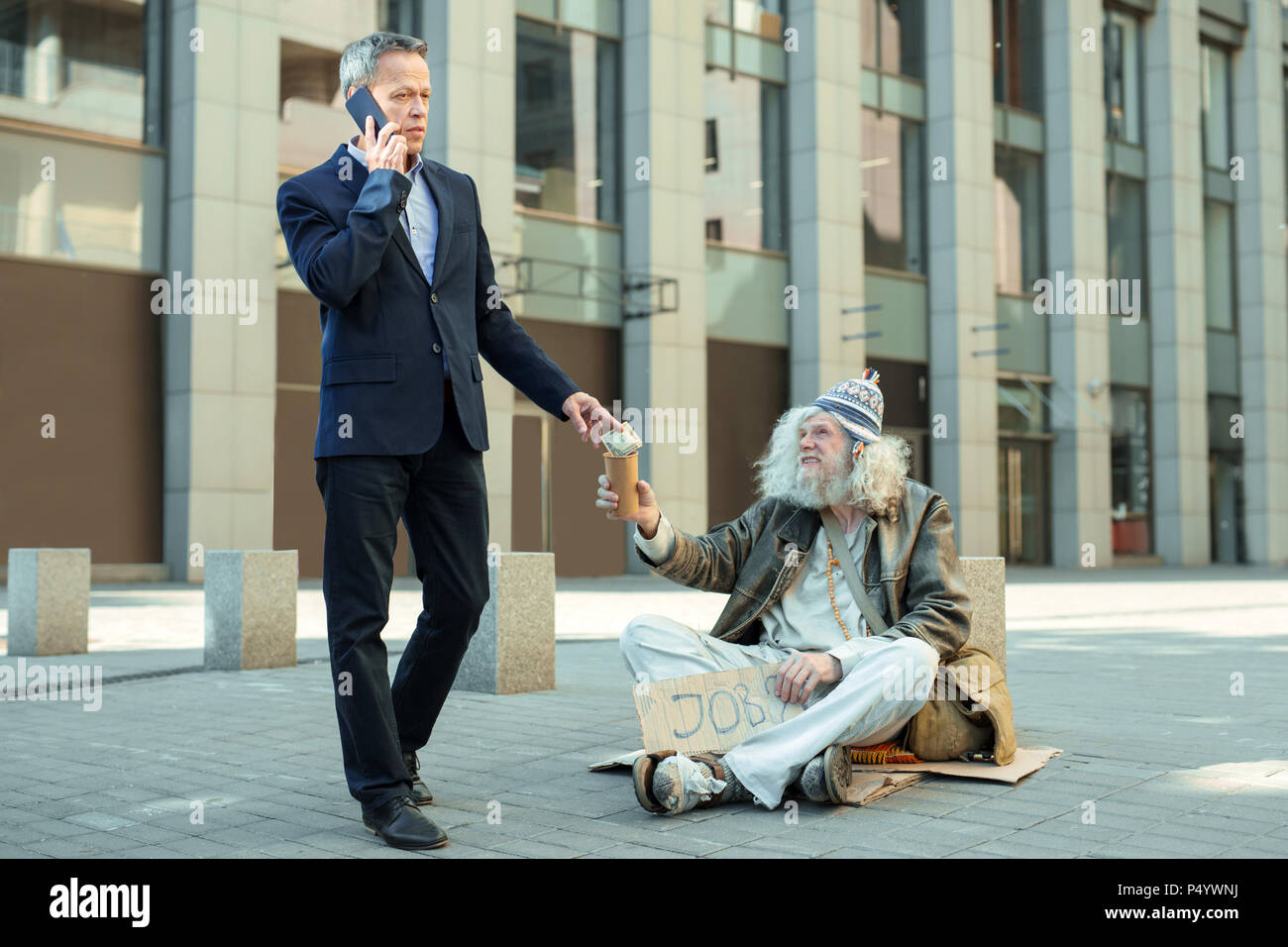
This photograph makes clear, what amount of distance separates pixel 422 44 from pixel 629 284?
57.7ft

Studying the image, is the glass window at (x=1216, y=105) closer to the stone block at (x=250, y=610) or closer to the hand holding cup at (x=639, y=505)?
the stone block at (x=250, y=610)

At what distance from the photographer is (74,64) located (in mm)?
17234

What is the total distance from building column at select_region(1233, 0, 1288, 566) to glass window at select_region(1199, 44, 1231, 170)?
218 millimetres

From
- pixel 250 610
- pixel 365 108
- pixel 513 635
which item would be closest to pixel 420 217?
pixel 365 108

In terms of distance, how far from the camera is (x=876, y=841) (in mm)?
3699

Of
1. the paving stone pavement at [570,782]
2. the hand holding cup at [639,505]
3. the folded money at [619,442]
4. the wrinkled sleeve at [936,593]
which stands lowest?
the paving stone pavement at [570,782]

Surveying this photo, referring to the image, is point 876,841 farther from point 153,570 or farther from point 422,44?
point 153,570

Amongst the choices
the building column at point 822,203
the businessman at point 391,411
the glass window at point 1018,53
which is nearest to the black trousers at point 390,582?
the businessman at point 391,411

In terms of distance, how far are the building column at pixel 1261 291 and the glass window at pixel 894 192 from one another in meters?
11.0

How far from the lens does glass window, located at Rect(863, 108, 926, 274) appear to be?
24.8 metres

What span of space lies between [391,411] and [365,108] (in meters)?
0.87

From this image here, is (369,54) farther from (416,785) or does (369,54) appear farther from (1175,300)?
(1175,300)

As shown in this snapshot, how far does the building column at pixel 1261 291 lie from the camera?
31.9 metres

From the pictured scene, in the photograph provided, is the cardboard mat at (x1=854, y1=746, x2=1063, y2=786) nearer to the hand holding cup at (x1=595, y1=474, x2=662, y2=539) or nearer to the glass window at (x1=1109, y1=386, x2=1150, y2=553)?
the hand holding cup at (x1=595, y1=474, x2=662, y2=539)
